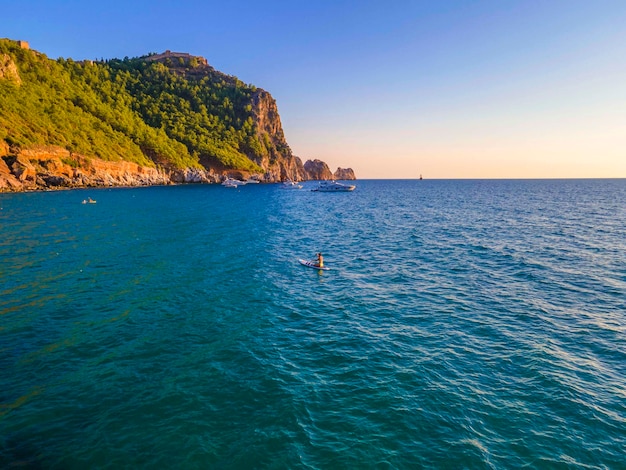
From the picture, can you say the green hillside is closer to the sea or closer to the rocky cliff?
the rocky cliff

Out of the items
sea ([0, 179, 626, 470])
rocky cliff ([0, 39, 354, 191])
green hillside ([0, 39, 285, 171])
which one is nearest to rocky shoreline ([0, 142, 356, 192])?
Result: rocky cliff ([0, 39, 354, 191])

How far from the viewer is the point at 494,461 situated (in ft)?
35.7

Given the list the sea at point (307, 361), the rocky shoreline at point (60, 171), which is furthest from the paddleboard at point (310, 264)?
the rocky shoreline at point (60, 171)

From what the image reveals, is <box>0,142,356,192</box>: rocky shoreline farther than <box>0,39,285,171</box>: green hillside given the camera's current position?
No

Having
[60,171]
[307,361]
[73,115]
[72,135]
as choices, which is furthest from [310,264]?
[73,115]

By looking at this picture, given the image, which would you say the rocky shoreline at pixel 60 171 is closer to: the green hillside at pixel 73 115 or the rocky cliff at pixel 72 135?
the rocky cliff at pixel 72 135

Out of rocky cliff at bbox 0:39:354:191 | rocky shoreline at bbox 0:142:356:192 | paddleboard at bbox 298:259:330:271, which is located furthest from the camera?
rocky cliff at bbox 0:39:354:191

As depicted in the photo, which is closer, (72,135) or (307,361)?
(307,361)

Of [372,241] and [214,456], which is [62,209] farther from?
[214,456]

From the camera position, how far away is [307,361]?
1702 cm

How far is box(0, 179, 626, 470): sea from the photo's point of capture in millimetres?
11375

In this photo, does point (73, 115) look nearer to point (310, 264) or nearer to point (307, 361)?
point (310, 264)

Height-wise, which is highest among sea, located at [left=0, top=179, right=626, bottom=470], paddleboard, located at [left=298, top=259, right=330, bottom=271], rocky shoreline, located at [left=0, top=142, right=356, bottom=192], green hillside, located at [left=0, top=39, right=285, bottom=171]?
green hillside, located at [left=0, top=39, right=285, bottom=171]

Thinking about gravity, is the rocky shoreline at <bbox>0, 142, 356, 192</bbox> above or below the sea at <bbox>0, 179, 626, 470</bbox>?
above
